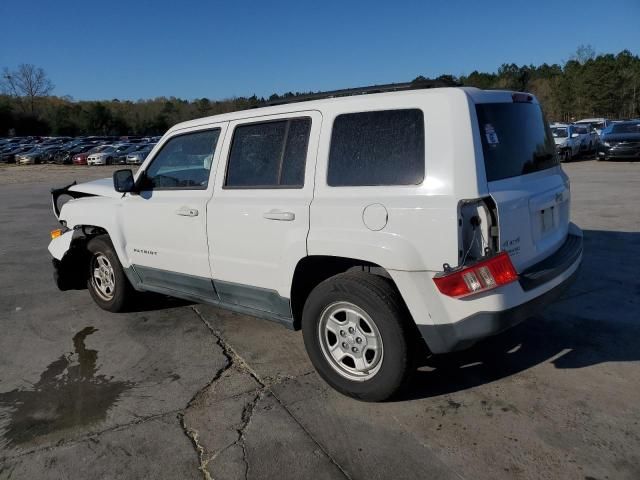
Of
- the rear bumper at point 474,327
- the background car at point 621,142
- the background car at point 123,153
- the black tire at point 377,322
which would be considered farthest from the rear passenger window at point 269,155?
the background car at point 123,153

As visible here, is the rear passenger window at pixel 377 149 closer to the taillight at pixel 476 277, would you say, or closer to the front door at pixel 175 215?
the taillight at pixel 476 277

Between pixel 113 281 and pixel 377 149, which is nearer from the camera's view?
pixel 377 149

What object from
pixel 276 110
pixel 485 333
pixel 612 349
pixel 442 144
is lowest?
pixel 612 349

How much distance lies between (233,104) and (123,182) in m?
31.4

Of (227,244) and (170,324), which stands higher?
(227,244)

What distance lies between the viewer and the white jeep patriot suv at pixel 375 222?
2967mm

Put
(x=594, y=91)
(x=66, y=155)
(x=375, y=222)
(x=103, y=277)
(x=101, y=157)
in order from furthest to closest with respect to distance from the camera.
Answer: (x=594, y=91) < (x=66, y=155) < (x=101, y=157) < (x=103, y=277) < (x=375, y=222)

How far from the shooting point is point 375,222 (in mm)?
3156

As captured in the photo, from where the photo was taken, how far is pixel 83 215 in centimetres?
533

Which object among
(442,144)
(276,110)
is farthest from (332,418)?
(276,110)

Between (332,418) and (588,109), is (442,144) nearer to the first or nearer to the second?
(332,418)

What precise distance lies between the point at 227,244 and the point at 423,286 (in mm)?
1654

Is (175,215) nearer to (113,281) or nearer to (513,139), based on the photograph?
(113,281)

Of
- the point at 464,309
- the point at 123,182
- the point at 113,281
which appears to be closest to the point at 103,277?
the point at 113,281
